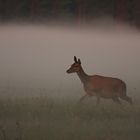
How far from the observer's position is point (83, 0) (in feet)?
9.19

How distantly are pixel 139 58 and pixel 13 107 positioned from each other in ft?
2.66

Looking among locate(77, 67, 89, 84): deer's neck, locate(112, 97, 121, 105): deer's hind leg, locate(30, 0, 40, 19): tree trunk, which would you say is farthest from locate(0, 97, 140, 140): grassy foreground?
locate(30, 0, 40, 19): tree trunk

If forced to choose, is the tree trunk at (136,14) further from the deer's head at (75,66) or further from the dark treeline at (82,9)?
the deer's head at (75,66)

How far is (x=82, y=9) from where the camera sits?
9.17 feet

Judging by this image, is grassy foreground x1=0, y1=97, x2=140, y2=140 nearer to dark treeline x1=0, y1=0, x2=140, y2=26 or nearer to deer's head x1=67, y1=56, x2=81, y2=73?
deer's head x1=67, y1=56, x2=81, y2=73

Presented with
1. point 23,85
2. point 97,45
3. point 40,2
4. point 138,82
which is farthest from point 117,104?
point 40,2

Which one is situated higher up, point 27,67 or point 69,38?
point 69,38

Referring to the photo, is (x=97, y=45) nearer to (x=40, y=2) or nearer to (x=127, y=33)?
(x=127, y=33)

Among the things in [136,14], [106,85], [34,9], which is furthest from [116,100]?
[34,9]

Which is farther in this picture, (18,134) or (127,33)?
(127,33)

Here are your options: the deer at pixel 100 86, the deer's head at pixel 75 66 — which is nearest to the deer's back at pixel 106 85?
the deer at pixel 100 86

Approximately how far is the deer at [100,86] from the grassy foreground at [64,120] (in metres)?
0.05

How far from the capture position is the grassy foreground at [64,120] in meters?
2.64

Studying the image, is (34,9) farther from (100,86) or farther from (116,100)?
(116,100)
